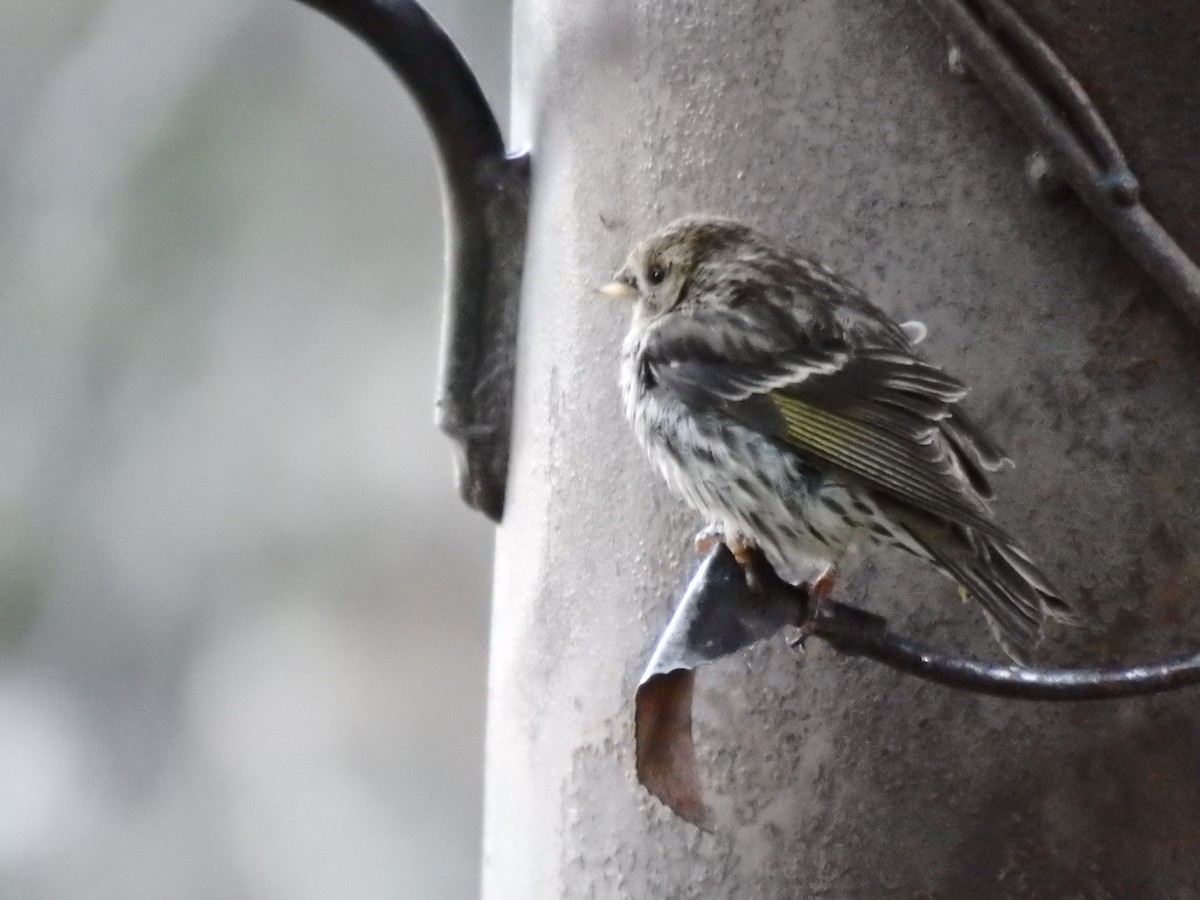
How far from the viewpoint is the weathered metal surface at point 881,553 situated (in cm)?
193

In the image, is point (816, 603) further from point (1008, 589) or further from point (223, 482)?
point (223, 482)

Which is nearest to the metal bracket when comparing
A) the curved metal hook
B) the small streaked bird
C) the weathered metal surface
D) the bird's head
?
the weathered metal surface

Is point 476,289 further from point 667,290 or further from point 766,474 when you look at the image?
point 766,474

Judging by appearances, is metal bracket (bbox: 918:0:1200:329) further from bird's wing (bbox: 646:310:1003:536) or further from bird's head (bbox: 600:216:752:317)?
bird's head (bbox: 600:216:752:317)

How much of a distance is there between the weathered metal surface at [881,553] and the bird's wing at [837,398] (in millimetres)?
72

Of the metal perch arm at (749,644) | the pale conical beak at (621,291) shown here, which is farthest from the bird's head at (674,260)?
the metal perch arm at (749,644)

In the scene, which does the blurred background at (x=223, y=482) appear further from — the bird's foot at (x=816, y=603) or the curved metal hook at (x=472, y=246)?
the bird's foot at (x=816, y=603)

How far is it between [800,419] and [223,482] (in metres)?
4.50

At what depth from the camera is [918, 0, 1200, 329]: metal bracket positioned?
1.86 m

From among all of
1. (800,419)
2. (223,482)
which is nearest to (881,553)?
(800,419)

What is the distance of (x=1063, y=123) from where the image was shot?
1890 mm

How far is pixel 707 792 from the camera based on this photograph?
206cm

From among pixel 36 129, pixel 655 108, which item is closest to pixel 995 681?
pixel 655 108

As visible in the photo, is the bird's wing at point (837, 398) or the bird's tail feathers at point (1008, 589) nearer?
the bird's tail feathers at point (1008, 589)
